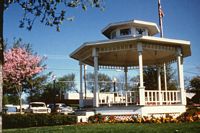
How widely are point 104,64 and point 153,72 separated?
9682mm

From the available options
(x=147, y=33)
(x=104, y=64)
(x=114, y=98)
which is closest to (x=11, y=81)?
(x=104, y=64)

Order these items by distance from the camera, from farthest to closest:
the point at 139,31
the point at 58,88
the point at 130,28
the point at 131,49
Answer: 1. the point at 58,88
2. the point at 139,31
3. the point at 130,28
4. the point at 131,49

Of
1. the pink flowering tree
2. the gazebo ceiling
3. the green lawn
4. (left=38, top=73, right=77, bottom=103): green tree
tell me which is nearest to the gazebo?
the gazebo ceiling

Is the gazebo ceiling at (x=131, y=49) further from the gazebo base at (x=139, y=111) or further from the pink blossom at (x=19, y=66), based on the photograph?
the pink blossom at (x=19, y=66)

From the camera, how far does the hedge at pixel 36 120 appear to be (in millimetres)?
17172

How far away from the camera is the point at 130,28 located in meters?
20.3

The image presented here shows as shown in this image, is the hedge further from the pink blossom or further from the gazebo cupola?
the pink blossom

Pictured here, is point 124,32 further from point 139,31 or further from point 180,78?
point 180,78

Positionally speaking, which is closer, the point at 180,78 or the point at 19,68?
the point at 180,78

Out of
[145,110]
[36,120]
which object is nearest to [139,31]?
[145,110]

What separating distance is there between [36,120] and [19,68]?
1263 cm

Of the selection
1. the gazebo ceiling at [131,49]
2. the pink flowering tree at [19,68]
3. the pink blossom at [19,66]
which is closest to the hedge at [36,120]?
the gazebo ceiling at [131,49]

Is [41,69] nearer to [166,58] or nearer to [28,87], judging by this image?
[28,87]

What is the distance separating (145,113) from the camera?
1650cm
